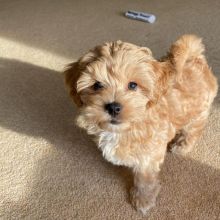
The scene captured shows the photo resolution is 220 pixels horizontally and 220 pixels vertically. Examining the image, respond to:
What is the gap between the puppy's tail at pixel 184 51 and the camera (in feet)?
4.17

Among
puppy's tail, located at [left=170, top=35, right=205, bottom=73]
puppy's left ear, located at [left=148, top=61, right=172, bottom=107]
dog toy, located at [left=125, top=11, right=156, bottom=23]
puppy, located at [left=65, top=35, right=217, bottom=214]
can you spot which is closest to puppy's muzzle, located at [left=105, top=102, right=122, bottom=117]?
puppy, located at [left=65, top=35, right=217, bottom=214]

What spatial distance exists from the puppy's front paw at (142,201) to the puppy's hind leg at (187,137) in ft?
0.88

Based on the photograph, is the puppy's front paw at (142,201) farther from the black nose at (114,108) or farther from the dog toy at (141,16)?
the dog toy at (141,16)

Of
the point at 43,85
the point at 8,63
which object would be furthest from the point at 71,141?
the point at 8,63

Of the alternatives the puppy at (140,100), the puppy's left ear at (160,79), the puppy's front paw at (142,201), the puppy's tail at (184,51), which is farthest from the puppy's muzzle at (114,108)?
the puppy's front paw at (142,201)

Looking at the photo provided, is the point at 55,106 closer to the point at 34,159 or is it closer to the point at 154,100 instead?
the point at 34,159

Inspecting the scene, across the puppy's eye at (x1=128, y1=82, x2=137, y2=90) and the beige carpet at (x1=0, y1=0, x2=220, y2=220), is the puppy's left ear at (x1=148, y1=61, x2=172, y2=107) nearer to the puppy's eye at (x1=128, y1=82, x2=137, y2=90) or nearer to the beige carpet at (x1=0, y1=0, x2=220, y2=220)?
the puppy's eye at (x1=128, y1=82, x2=137, y2=90)

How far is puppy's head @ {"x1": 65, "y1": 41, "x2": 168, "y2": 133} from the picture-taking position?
109 cm

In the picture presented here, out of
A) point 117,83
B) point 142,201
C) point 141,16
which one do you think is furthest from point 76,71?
point 141,16

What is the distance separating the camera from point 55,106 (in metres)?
1.84

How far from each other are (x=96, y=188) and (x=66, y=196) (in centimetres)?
13

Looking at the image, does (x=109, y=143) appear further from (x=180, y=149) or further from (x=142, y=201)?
(x=180, y=149)

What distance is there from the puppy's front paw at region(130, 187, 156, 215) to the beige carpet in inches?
1.1

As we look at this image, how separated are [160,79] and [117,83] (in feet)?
0.48
